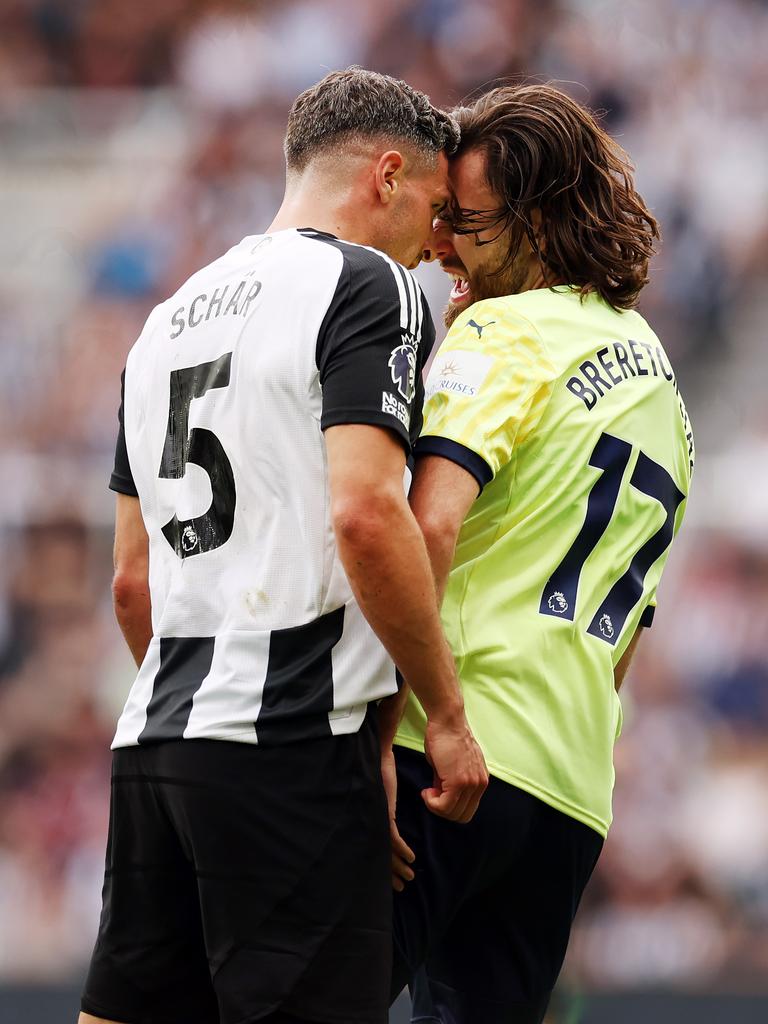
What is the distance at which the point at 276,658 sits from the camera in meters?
2.14

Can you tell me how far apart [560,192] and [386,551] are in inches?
34.7

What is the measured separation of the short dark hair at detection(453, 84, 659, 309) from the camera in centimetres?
261

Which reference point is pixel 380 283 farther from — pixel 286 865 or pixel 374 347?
pixel 286 865

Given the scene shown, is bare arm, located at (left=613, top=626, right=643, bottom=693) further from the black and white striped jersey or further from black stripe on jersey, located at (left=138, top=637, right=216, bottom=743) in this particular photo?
black stripe on jersey, located at (left=138, top=637, right=216, bottom=743)

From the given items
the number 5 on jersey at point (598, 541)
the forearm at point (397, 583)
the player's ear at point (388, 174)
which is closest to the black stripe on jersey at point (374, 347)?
the forearm at point (397, 583)

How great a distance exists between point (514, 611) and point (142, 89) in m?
7.00

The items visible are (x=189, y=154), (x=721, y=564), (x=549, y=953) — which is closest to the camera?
(x=549, y=953)

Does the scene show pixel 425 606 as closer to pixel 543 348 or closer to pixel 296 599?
pixel 296 599

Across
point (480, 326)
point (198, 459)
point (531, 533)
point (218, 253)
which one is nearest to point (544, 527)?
point (531, 533)

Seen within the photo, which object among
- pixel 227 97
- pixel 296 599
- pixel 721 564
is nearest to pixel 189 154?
pixel 227 97

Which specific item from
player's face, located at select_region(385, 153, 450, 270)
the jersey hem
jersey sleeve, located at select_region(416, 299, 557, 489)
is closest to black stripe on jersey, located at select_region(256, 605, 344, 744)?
the jersey hem

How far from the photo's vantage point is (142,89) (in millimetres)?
8633

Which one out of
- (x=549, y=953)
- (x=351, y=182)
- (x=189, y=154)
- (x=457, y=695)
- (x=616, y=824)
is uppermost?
(x=189, y=154)

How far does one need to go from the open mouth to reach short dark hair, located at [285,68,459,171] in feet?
0.92
